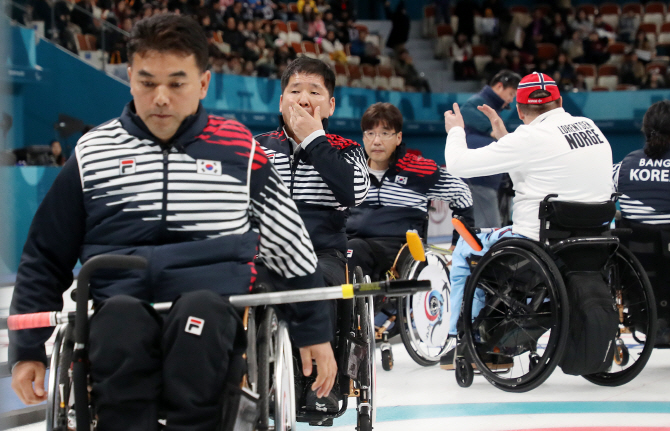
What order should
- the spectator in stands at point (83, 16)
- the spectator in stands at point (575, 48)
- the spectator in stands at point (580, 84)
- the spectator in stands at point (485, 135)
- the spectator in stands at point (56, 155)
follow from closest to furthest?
the spectator in stands at point (485, 135) → the spectator in stands at point (56, 155) → the spectator in stands at point (83, 16) → the spectator in stands at point (580, 84) → the spectator in stands at point (575, 48)

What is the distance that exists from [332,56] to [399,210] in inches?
424

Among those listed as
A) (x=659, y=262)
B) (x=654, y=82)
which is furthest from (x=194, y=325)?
(x=654, y=82)

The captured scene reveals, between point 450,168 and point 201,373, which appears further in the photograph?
point 450,168

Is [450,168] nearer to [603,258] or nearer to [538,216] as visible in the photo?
[538,216]

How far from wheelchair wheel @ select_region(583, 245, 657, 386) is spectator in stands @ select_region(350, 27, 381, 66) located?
12.1 meters

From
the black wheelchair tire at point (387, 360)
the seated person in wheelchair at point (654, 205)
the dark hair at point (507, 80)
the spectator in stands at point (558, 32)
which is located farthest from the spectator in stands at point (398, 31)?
the black wheelchair tire at point (387, 360)

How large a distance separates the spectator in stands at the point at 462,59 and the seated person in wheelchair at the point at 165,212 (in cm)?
1486

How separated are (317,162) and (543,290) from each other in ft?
4.12

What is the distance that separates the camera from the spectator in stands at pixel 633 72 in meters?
14.9

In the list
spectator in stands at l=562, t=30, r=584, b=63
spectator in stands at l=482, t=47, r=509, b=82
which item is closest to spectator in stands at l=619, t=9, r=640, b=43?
spectator in stands at l=562, t=30, r=584, b=63

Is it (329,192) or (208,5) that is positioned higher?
(208,5)

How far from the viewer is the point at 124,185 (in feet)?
5.96

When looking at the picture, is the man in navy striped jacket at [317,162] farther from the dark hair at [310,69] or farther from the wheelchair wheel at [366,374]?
the wheelchair wheel at [366,374]

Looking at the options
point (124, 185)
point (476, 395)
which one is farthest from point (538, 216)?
point (124, 185)
